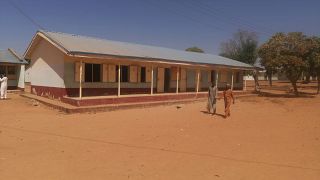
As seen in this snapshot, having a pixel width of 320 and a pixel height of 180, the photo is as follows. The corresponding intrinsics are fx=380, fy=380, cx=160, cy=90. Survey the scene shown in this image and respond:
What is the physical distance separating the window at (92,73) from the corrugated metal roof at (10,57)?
9.55 meters

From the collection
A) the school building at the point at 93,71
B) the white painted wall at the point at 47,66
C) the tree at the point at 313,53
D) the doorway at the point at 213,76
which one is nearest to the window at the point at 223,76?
the doorway at the point at 213,76

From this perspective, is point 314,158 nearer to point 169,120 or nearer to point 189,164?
point 189,164

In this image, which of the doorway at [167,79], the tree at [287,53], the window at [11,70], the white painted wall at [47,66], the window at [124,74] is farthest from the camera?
the tree at [287,53]

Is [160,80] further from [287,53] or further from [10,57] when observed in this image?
[10,57]

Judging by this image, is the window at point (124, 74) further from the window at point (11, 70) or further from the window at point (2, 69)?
the window at point (2, 69)

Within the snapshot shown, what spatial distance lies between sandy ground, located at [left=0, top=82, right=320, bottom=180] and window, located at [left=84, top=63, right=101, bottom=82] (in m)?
4.75

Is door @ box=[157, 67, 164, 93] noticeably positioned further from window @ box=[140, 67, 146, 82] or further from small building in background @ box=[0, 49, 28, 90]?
small building in background @ box=[0, 49, 28, 90]

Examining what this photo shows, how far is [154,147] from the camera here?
9742 millimetres

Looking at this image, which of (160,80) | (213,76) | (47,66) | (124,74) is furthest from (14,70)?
(213,76)

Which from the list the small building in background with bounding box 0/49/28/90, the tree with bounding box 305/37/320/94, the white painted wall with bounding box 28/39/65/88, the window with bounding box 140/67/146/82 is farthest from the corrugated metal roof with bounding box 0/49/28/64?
the tree with bounding box 305/37/320/94

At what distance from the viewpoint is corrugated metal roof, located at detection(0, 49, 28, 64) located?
27.5 metres

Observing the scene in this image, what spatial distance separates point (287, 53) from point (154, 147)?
75.8ft

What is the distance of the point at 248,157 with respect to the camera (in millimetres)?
8820

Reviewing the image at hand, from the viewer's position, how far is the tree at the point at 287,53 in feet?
96.0
